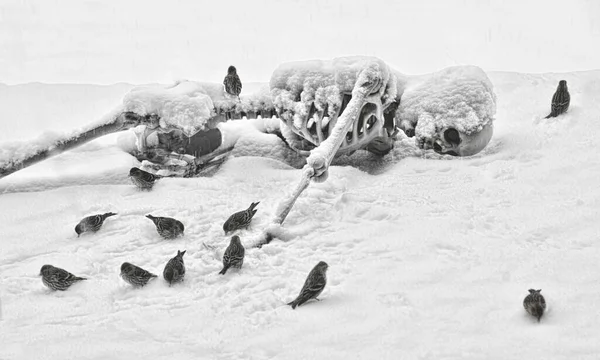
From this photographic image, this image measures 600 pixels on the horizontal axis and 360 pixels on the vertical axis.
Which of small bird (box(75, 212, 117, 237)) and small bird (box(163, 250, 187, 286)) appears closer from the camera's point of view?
small bird (box(163, 250, 187, 286))

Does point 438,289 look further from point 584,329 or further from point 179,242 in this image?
point 179,242

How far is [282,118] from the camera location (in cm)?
920

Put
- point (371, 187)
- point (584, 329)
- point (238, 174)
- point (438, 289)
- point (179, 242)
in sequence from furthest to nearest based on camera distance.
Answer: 1. point (238, 174)
2. point (371, 187)
3. point (179, 242)
4. point (438, 289)
5. point (584, 329)

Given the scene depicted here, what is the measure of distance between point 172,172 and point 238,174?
91 cm

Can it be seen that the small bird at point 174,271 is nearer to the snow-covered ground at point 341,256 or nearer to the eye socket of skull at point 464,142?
the snow-covered ground at point 341,256

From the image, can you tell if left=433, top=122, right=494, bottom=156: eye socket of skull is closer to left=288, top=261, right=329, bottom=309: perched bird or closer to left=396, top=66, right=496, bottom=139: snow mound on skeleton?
left=396, top=66, right=496, bottom=139: snow mound on skeleton

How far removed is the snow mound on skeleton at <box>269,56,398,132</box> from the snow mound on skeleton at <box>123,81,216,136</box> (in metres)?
1.02

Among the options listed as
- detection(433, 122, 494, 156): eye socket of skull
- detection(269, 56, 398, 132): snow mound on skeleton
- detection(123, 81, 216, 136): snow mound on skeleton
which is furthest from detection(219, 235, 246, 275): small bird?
detection(433, 122, 494, 156): eye socket of skull

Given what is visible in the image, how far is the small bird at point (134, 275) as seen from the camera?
6.06 meters

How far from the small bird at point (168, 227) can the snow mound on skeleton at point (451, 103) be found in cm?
356

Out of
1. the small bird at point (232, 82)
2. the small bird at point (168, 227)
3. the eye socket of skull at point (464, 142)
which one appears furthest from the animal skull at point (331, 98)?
the small bird at point (168, 227)

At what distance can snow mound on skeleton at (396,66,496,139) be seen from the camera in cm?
877

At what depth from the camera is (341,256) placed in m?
6.44

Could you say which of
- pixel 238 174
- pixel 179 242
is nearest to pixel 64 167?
pixel 238 174
